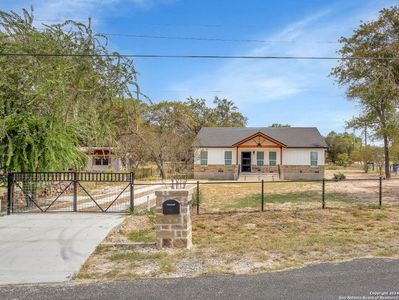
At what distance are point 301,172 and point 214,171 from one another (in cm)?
763

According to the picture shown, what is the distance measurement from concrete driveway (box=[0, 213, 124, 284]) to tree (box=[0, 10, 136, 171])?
254 cm

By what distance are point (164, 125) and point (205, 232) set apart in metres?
34.4

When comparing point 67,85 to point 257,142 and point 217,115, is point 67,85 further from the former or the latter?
point 217,115

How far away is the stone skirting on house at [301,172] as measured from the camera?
31.8m

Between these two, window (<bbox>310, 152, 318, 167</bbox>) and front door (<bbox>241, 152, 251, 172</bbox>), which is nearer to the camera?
window (<bbox>310, 152, 318, 167</bbox>)

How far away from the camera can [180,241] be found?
6801 mm

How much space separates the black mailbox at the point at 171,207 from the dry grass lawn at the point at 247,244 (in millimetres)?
713

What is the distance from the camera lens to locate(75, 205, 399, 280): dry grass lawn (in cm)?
561

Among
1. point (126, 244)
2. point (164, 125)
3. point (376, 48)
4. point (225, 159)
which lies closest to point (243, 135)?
point (225, 159)

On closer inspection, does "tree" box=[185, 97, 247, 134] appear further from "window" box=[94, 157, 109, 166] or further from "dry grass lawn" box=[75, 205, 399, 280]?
"dry grass lawn" box=[75, 205, 399, 280]

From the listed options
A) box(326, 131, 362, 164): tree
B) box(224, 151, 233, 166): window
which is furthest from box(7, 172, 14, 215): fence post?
box(326, 131, 362, 164): tree

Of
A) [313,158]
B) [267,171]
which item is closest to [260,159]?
[267,171]

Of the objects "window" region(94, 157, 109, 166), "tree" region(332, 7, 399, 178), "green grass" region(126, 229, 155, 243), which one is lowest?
"green grass" region(126, 229, 155, 243)

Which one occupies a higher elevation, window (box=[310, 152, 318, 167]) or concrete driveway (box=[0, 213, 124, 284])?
window (box=[310, 152, 318, 167])
